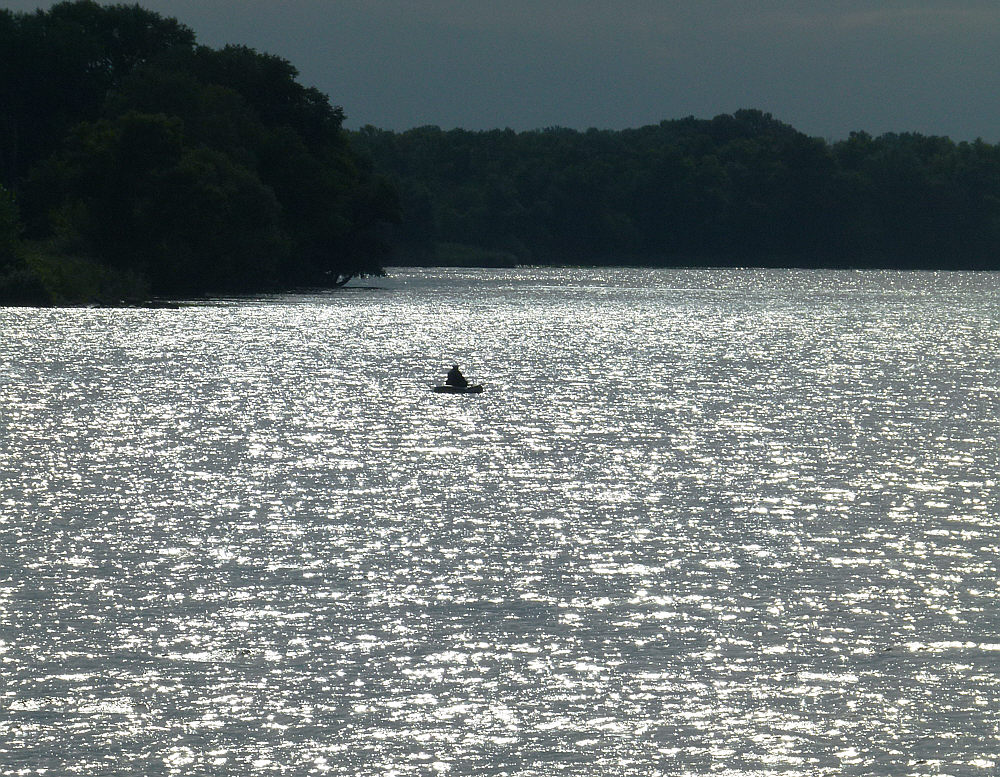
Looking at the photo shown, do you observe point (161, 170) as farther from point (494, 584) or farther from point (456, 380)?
point (494, 584)

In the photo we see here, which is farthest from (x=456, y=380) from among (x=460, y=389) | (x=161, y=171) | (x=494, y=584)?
(x=161, y=171)

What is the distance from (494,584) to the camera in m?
28.1

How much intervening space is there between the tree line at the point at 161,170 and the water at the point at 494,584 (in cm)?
6193

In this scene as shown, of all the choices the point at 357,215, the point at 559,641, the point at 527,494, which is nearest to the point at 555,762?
the point at 559,641

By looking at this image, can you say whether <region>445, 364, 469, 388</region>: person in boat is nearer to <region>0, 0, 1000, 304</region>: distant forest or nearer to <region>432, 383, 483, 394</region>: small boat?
<region>432, 383, 483, 394</region>: small boat

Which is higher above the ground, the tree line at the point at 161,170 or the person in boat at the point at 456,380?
the tree line at the point at 161,170

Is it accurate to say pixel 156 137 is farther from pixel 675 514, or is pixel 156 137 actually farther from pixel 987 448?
pixel 675 514

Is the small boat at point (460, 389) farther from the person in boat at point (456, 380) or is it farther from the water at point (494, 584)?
the water at point (494, 584)

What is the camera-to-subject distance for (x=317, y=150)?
172m

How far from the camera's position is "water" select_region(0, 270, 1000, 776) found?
63.3 ft

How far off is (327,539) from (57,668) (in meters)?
10.8

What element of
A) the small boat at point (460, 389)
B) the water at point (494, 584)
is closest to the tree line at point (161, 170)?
the small boat at point (460, 389)

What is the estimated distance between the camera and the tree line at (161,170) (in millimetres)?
128500

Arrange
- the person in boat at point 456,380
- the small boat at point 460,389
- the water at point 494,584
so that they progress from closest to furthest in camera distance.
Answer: the water at point 494,584, the small boat at point 460,389, the person in boat at point 456,380
